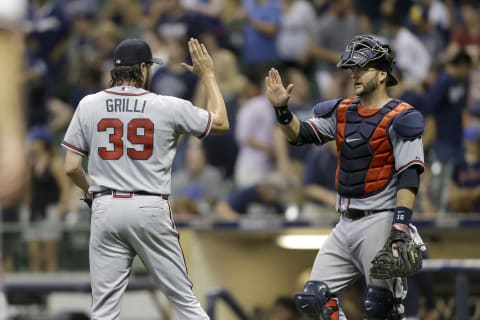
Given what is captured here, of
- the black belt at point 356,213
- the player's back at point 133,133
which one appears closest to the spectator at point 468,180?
the black belt at point 356,213

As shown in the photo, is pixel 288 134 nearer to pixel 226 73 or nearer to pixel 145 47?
pixel 145 47

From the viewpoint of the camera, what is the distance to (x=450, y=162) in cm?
1074

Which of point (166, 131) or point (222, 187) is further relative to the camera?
point (222, 187)

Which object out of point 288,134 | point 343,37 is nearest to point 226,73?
point 343,37

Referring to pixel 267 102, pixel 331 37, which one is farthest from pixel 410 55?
pixel 267 102

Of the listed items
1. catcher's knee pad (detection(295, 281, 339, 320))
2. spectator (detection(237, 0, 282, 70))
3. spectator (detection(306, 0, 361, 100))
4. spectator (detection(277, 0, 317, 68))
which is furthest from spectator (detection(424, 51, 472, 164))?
catcher's knee pad (detection(295, 281, 339, 320))

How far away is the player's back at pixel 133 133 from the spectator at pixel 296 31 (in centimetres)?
664

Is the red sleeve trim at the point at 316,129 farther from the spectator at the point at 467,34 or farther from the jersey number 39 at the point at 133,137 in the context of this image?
the spectator at the point at 467,34

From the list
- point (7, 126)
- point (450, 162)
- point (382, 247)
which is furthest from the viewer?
point (450, 162)

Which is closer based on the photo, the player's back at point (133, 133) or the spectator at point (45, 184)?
the player's back at point (133, 133)

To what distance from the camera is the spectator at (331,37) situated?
1316 cm

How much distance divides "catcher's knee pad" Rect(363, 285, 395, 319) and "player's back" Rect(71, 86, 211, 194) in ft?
4.41

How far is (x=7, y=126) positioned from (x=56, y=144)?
1176 cm

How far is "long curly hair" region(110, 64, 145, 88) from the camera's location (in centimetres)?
689
